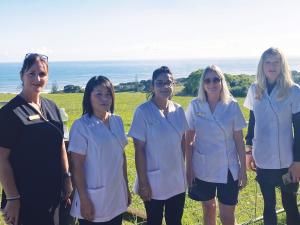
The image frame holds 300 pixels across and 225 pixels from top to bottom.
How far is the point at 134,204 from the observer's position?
5.62m

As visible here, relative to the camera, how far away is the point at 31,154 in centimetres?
313

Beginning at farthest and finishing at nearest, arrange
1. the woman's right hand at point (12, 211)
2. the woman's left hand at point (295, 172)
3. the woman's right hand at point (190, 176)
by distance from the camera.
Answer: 1. the woman's right hand at point (190, 176)
2. the woman's left hand at point (295, 172)
3. the woman's right hand at point (12, 211)

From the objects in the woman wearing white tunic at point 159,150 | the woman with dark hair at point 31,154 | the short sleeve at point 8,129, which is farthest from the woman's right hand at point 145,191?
the short sleeve at point 8,129

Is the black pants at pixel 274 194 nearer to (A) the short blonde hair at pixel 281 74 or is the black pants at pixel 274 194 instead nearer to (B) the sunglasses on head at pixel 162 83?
(A) the short blonde hair at pixel 281 74

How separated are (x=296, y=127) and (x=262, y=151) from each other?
409 millimetres

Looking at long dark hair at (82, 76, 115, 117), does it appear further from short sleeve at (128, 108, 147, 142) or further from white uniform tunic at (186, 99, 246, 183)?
white uniform tunic at (186, 99, 246, 183)

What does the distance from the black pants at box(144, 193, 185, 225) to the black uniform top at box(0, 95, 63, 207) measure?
34.7 inches

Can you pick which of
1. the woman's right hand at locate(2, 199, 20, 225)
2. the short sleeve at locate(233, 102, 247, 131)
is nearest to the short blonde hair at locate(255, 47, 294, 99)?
the short sleeve at locate(233, 102, 247, 131)

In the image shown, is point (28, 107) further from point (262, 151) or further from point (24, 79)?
point (262, 151)

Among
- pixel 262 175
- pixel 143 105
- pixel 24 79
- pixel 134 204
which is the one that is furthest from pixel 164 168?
pixel 134 204

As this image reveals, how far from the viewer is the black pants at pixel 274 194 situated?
162 inches

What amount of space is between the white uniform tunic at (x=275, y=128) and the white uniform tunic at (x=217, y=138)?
23cm

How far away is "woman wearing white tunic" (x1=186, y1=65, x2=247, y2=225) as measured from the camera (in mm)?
3975

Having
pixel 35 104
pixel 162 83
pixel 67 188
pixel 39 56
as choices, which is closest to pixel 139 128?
pixel 162 83
